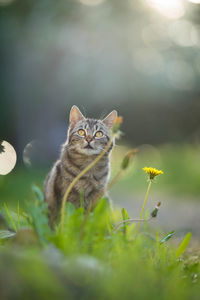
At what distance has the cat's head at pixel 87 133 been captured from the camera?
2.48 m

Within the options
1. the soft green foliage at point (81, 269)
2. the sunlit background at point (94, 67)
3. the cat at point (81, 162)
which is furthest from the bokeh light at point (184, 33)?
the soft green foliage at point (81, 269)

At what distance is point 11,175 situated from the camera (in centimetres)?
607

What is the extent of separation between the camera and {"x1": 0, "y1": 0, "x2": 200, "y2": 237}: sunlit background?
669 centimetres

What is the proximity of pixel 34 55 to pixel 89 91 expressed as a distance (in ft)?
4.40

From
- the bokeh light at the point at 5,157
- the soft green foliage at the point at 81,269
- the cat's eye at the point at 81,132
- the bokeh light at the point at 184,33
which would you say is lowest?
the soft green foliage at the point at 81,269

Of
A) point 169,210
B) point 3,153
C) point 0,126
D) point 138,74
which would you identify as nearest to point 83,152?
point 3,153

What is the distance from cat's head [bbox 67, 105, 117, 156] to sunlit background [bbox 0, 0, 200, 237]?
356 centimetres

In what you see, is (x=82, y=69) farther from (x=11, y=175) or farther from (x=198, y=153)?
(x=198, y=153)

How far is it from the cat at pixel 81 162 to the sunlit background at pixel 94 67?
344cm

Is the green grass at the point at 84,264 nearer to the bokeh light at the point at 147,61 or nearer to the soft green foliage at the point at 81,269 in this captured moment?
the soft green foliage at the point at 81,269

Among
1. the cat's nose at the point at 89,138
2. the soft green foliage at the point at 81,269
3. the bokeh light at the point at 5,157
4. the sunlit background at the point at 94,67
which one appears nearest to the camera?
the soft green foliage at the point at 81,269

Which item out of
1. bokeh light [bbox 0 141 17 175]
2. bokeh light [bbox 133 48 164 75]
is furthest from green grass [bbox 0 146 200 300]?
bokeh light [bbox 133 48 164 75]

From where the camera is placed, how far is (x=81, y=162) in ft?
8.69

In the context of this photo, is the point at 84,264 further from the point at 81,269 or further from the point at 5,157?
the point at 5,157
